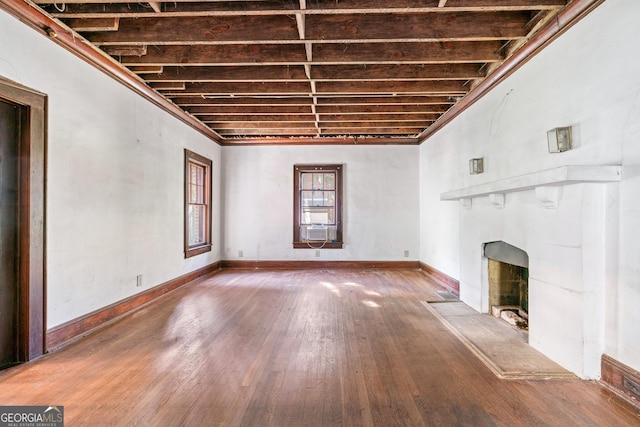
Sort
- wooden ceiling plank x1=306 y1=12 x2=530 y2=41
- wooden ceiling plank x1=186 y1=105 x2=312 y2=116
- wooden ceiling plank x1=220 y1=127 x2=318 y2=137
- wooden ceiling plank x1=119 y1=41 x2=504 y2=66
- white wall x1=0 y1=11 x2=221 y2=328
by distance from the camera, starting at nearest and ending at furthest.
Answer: white wall x1=0 y1=11 x2=221 y2=328 < wooden ceiling plank x1=306 y1=12 x2=530 y2=41 < wooden ceiling plank x1=119 y1=41 x2=504 y2=66 < wooden ceiling plank x1=186 y1=105 x2=312 y2=116 < wooden ceiling plank x1=220 y1=127 x2=318 y2=137

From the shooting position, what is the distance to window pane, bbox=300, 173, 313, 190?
701cm

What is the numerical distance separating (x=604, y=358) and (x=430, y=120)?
410 cm

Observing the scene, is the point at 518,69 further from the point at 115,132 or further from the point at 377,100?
the point at 115,132

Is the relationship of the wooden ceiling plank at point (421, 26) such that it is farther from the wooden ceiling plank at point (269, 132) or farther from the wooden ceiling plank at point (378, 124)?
the wooden ceiling plank at point (269, 132)

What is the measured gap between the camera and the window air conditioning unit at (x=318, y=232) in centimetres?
691

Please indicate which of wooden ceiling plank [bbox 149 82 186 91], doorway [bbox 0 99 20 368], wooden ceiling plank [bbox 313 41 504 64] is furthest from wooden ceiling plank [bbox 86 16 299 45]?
doorway [bbox 0 99 20 368]

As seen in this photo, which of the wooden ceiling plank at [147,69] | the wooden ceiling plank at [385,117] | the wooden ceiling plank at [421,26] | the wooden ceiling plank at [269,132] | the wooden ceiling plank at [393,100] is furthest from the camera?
the wooden ceiling plank at [269,132]

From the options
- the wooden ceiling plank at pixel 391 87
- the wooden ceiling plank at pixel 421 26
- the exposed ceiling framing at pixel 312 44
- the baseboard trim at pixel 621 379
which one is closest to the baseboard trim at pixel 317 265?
the exposed ceiling framing at pixel 312 44

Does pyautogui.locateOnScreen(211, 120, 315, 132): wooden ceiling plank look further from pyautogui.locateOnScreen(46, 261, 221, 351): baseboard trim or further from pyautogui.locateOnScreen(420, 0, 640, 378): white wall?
pyautogui.locateOnScreen(420, 0, 640, 378): white wall

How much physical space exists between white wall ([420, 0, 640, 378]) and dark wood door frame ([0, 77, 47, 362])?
4.20 m

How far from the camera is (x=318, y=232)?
22.7 feet

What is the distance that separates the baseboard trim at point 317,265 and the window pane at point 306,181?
1.62m

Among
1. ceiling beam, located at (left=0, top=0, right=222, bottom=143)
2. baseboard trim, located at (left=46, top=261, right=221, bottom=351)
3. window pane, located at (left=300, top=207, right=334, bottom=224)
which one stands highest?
ceiling beam, located at (left=0, top=0, right=222, bottom=143)

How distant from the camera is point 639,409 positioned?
194 centimetres
